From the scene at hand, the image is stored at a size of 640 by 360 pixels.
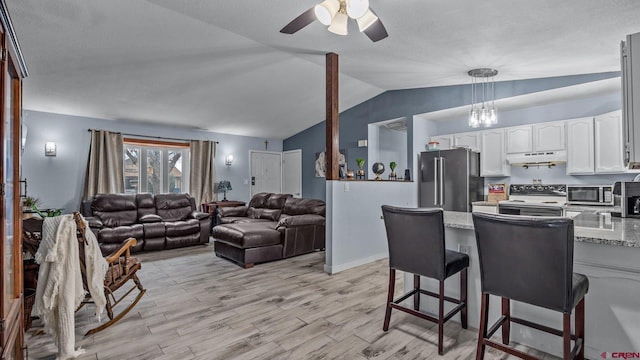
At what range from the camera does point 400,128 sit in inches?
265

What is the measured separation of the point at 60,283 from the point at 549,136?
5.72 meters

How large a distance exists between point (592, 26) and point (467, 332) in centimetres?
262

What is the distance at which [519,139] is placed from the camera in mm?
4855

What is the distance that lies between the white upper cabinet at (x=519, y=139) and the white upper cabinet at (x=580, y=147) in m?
0.48

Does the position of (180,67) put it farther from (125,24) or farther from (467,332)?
(467,332)

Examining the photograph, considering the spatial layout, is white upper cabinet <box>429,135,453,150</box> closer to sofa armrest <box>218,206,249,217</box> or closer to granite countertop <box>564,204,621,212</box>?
granite countertop <box>564,204,621,212</box>

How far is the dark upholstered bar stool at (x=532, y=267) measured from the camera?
1552mm

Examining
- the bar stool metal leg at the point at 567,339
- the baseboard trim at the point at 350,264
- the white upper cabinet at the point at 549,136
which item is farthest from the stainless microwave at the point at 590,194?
the bar stool metal leg at the point at 567,339

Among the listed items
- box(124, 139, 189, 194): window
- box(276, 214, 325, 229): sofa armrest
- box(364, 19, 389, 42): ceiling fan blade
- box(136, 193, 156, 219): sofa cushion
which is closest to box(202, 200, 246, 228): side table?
box(124, 139, 189, 194): window

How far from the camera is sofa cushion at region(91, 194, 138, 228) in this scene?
5.20 metres

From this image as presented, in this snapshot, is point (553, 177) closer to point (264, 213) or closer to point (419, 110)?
point (419, 110)

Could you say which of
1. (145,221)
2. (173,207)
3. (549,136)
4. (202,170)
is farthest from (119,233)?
(549,136)

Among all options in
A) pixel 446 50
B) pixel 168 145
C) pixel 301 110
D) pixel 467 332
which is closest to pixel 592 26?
pixel 446 50

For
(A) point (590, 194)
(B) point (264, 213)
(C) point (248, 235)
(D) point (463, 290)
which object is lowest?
(D) point (463, 290)
